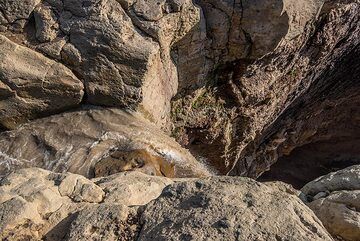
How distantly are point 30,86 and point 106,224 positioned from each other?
3.97m

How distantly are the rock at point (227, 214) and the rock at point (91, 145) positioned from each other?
306 centimetres

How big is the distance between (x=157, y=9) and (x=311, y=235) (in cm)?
466

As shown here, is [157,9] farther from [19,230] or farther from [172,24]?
[19,230]

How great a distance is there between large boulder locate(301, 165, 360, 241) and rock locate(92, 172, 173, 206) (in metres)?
1.34

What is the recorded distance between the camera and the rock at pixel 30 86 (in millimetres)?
6285

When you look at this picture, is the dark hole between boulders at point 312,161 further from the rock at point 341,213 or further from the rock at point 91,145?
the rock at point 341,213

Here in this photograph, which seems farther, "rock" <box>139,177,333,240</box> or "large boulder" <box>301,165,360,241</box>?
"large boulder" <box>301,165,360,241</box>

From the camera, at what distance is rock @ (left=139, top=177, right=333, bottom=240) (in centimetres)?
268

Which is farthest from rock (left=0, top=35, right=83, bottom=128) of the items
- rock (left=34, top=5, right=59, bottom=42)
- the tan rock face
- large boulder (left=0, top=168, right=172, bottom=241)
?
the tan rock face

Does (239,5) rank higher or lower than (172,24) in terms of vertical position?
higher

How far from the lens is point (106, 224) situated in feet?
9.87

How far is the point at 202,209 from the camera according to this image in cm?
285

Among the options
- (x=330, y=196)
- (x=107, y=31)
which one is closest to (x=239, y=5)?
(x=107, y=31)

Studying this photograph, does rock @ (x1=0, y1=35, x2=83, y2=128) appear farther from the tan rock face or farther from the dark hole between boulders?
the dark hole between boulders
